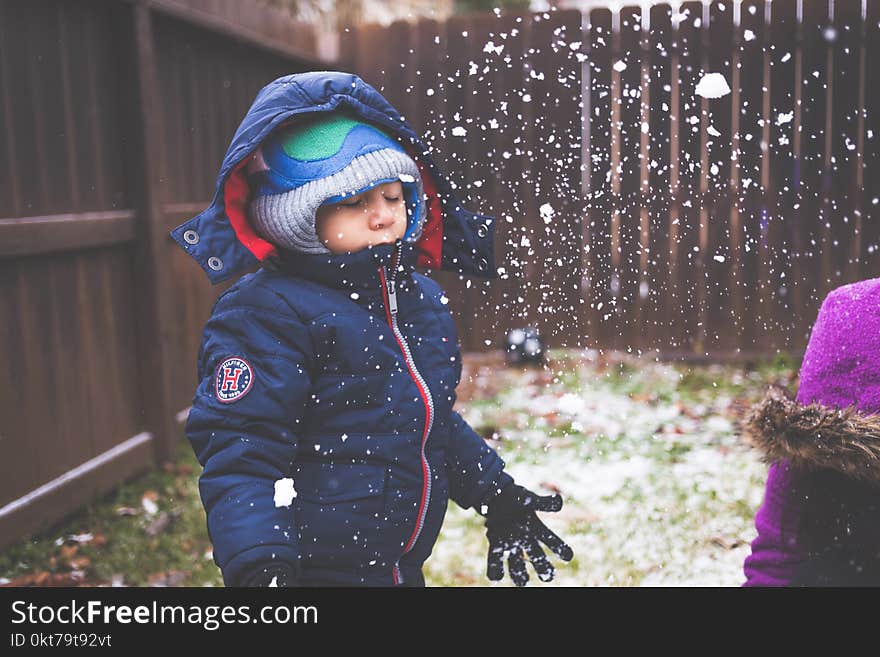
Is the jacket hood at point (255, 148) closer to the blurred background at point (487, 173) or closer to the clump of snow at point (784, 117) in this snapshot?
the blurred background at point (487, 173)

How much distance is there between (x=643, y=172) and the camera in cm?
443

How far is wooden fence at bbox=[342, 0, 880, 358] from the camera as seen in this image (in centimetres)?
356

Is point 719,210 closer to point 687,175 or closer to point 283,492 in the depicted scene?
point 687,175

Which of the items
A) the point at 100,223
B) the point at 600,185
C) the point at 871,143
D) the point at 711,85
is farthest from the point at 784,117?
the point at 100,223

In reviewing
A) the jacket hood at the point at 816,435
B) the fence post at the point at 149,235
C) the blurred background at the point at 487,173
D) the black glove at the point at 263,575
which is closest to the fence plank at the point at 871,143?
the blurred background at the point at 487,173

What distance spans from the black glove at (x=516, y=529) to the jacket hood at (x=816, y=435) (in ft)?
1.23

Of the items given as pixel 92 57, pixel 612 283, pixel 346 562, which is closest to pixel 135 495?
pixel 92 57

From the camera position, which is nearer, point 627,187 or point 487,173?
point 487,173

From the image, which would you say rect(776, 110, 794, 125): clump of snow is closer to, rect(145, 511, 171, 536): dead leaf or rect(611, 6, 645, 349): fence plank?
rect(611, 6, 645, 349): fence plank

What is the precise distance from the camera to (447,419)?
1395 millimetres

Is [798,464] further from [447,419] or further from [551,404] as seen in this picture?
[551,404]

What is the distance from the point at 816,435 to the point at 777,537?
21 centimetres

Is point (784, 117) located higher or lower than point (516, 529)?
higher

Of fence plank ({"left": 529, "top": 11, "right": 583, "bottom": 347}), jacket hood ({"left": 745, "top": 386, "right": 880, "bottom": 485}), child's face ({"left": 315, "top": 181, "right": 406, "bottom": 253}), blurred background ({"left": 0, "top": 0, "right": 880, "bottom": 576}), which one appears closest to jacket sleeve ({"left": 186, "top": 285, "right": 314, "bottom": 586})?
child's face ({"left": 315, "top": 181, "right": 406, "bottom": 253})
